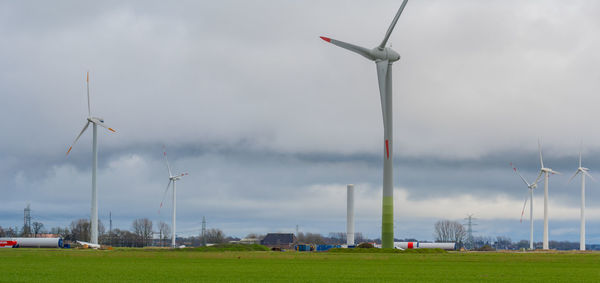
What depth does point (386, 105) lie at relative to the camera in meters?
109

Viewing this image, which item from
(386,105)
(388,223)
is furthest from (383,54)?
(388,223)

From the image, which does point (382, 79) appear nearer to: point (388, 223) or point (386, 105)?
point (386, 105)

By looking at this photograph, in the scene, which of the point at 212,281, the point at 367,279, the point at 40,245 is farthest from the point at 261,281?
the point at 40,245

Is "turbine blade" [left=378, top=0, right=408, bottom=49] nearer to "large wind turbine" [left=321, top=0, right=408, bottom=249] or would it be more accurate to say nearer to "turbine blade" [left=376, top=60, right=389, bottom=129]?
"large wind turbine" [left=321, top=0, right=408, bottom=249]

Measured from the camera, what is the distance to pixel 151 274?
4547cm

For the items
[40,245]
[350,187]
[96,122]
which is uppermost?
[96,122]

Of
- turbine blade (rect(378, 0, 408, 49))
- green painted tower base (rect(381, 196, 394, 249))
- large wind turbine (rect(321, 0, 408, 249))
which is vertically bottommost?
green painted tower base (rect(381, 196, 394, 249))

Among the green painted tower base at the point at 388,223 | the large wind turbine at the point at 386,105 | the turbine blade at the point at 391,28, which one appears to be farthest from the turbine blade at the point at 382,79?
the green painted tower base at the point at 388,223

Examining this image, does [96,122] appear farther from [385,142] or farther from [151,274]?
[151,274]

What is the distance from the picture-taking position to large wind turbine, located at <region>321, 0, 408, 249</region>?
108000mm

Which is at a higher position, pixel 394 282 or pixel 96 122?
pixel 96 122

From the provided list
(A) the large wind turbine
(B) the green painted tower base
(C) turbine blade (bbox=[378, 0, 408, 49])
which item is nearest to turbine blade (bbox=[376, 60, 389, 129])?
(A) the large wind turbine

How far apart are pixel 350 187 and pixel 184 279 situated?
113 meters

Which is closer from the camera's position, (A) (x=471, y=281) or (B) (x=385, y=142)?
(A) (x=471, y=281)
